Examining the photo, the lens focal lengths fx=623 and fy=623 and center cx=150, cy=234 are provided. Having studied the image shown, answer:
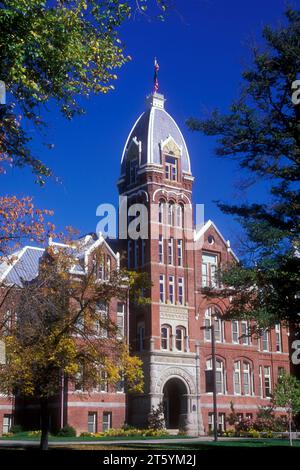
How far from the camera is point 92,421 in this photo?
46.7m

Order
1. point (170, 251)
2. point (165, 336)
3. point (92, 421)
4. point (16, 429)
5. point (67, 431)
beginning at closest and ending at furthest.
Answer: point (67, 431) < point (16, 429) < point (92, 421) < point (165, 336) < point (170, 251)

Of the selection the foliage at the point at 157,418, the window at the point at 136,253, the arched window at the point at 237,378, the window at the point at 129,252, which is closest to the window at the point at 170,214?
the window at the point at 136,253

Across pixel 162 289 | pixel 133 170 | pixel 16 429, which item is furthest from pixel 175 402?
pixel 133 170

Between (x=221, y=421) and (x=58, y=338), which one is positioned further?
(x=221, y=421)

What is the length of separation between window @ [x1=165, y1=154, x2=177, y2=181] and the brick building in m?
0.09

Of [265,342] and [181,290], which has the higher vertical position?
[181,290]

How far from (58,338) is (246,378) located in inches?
1407

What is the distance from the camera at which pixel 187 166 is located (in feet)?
186

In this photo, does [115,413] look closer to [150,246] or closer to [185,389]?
[185,389]

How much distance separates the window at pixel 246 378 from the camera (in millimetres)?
55469

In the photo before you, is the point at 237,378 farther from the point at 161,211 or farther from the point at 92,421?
the point at 161,211

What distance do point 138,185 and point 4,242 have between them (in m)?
37.8

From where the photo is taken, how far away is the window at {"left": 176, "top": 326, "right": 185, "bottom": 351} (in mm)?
52000
